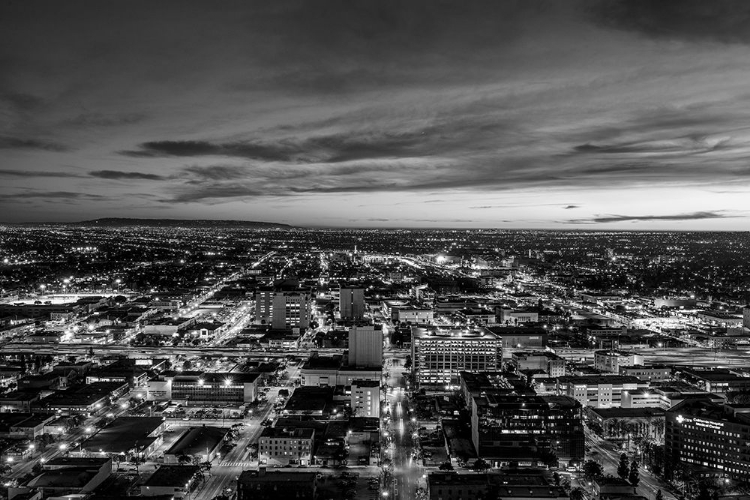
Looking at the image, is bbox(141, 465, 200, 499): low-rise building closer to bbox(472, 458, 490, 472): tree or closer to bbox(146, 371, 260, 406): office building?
bbox(146, 371, 260, 406): office building

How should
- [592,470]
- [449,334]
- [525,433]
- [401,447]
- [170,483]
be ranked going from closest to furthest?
[170,483]
[592,470]
[525,433]
[401,447]
[449,334]

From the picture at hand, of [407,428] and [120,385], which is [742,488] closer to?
[407,428]

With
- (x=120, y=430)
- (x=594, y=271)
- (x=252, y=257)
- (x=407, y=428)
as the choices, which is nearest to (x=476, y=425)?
(x=407, y=428)

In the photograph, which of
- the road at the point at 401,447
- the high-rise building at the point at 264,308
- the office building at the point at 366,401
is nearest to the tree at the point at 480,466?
the road at the point at 401,447

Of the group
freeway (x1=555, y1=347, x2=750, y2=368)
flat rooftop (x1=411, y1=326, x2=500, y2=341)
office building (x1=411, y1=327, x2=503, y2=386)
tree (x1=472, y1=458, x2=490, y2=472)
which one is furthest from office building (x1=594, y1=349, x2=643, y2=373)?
tree (x1=472, y1=458, x2=490, y2=472)

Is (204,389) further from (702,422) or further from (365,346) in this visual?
(702,422)

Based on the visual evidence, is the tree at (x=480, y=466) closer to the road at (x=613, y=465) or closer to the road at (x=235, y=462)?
the road at (x=613, y=465)

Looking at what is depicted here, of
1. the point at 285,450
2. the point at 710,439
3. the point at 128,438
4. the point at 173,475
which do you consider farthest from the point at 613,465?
the point at 128,438
